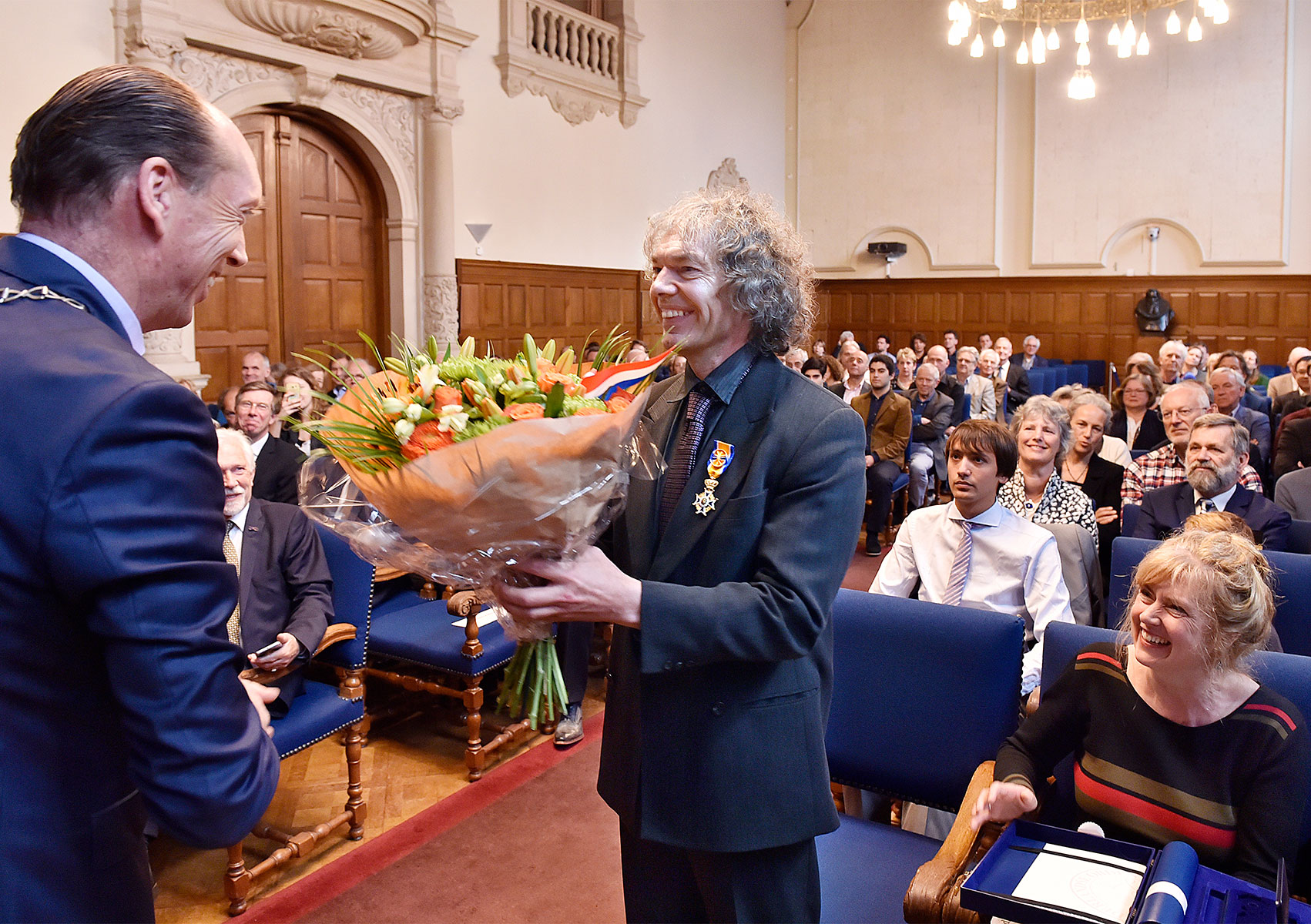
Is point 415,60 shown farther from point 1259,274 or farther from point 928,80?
point 1259,274

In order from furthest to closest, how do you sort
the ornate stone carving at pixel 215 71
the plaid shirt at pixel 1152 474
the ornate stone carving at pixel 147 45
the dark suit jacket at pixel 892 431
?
the ornate stone carving at pixel 215 71, the dark suit jacket at pixel 892 431, the ornate stone carving at pixel 147 45, the plaid shirt at pixel 1152 474

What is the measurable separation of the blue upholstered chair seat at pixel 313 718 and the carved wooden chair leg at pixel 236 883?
305 mm

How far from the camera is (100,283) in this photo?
1016 millimetres

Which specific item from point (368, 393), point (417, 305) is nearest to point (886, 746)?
point (368, 393)

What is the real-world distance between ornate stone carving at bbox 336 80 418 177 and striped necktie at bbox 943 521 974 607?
795cm

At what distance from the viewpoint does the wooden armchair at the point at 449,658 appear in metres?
3.56

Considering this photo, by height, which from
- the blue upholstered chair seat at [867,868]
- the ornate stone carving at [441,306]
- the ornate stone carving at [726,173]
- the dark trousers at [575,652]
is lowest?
the blue upholstered chair seat at [867,868]

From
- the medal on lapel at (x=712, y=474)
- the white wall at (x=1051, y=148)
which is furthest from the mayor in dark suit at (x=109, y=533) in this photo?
the white wall at (x=1051, y=148)

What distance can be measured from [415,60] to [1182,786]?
957 cm

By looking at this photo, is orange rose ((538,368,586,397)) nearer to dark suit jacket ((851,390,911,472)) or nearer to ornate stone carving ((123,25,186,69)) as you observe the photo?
dark suit jacket ((851,390,911,472))

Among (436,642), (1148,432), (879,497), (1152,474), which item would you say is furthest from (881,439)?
(436,642)

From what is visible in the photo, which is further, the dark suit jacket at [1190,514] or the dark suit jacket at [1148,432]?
the dark suit jacket at [1148,432]

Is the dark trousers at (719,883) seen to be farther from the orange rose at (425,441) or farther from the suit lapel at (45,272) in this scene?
the suit lapel at (45,272)

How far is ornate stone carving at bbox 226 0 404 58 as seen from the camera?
794 cm
